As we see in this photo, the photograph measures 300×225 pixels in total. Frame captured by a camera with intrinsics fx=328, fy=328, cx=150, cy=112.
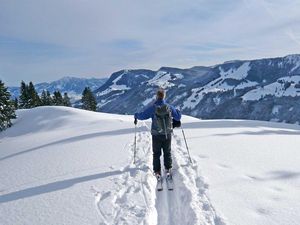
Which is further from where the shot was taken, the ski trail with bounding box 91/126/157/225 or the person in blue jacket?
the person in blue jacket

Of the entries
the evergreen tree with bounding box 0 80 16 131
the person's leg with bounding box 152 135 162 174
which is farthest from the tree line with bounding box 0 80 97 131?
the person's leg with bounding box 152 135 162 174

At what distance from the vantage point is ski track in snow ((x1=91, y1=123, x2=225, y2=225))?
8.02 m

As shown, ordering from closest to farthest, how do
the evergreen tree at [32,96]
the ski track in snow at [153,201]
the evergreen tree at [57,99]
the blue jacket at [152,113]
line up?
the ski track in snow at [153,201] < the blue jacket at [152,113] < the evergreen tree at [32,96] < the evergreen tree at [57,99]

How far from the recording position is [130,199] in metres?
9.40

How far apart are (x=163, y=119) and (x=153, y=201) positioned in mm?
3138

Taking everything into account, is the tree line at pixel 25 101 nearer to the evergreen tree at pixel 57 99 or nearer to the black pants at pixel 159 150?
the evergreen tree at pixel 57 99

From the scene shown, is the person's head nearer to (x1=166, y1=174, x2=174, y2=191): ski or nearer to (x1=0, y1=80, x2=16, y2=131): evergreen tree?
(x1=166, y1=174, x2=174, y2=191): ski

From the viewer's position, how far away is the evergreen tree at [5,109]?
46056 millimetres

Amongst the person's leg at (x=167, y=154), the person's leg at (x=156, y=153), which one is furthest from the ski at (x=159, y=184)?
the person's leg at (x=167, y=154)

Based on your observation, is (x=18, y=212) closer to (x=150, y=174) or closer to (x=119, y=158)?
(x=150, y=174)

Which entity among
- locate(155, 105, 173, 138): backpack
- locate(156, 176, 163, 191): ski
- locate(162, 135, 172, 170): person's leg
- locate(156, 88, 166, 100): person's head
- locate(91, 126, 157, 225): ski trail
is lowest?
locate(91, 126, 157, 225): ski trail

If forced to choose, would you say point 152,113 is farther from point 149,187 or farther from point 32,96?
point 32,96

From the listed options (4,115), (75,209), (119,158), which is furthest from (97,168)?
(4,115)

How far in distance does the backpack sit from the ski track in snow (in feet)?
5.41
